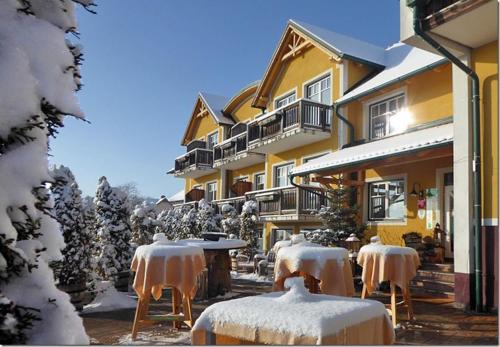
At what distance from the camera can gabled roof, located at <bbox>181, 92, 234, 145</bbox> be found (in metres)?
19.7

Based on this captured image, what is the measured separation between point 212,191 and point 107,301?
13.7m

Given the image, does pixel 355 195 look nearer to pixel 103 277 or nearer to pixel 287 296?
pixel 103 277

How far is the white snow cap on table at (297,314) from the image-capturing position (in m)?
1.81

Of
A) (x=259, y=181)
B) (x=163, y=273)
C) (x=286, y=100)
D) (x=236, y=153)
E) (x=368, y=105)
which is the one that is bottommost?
(x=163, y=273)

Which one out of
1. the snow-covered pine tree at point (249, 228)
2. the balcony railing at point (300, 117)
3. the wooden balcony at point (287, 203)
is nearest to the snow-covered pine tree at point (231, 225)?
the snow-covered pine tree at point (249, 228)

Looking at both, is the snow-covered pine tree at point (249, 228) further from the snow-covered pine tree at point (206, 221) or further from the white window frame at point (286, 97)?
the white window frame at point (286, 97)

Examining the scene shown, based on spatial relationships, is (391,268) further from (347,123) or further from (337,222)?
(347,123)

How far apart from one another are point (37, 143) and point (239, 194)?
1581 centimetres

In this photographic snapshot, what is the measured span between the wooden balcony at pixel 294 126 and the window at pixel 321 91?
2.33 feet

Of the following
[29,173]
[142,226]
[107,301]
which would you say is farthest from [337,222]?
[29,173]

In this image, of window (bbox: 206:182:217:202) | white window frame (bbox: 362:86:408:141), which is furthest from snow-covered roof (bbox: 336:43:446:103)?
window (bbox: 206:182:217:202)

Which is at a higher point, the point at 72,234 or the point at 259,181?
the point at 259,181

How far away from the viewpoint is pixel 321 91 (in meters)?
13.5

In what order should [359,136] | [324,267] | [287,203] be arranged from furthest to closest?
[287,203] < [359,136] < [324,267]
